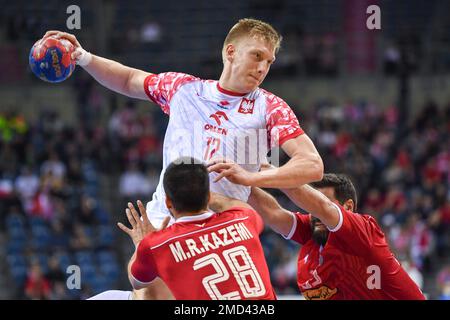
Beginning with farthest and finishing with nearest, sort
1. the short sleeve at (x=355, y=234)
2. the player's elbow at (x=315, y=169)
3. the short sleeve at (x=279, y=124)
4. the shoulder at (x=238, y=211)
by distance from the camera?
1. the short sleeve at (x=355, y=234)
2. the short sleeve at (x=279, y=124)
3. the player's elbow at (x=315, y=169)
4. the shoulder at (x=238, y=211)

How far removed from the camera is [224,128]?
22.1 ft

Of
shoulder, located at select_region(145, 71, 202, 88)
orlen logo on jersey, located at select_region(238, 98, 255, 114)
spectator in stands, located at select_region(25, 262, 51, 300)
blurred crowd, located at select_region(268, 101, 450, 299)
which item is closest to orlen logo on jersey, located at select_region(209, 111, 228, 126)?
orlen logo on jersey, located at select_region(238, 98, 255, 114)

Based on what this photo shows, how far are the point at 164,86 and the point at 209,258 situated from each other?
1868 mm

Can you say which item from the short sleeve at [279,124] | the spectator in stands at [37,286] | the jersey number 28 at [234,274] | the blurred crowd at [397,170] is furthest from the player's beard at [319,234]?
the spectator in stands at [37,286]

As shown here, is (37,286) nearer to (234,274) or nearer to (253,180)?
(253,180)

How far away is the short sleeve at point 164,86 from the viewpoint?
7027 mm

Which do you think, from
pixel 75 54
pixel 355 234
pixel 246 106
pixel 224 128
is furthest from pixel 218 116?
pixel 355 234

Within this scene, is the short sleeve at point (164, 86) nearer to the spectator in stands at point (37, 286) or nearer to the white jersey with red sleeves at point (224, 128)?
the white jersey with red sleeves at point (224, 128)

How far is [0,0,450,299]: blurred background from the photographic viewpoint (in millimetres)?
18094

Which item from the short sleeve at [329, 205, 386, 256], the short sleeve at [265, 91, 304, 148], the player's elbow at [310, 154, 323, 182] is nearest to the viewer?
the player's elbow at [310, 154, 323, 182]

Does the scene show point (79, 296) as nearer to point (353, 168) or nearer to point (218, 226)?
point (353, 168)

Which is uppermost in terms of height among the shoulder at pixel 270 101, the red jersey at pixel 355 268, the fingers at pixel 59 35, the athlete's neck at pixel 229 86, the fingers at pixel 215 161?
the fingers at pixel 59 35

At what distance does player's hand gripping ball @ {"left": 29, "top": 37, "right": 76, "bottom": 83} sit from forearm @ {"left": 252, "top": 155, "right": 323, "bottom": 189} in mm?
1797

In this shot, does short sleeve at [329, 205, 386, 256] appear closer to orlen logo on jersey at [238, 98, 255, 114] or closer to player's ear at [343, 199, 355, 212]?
player's ear at [343, 199, 355, 212]
